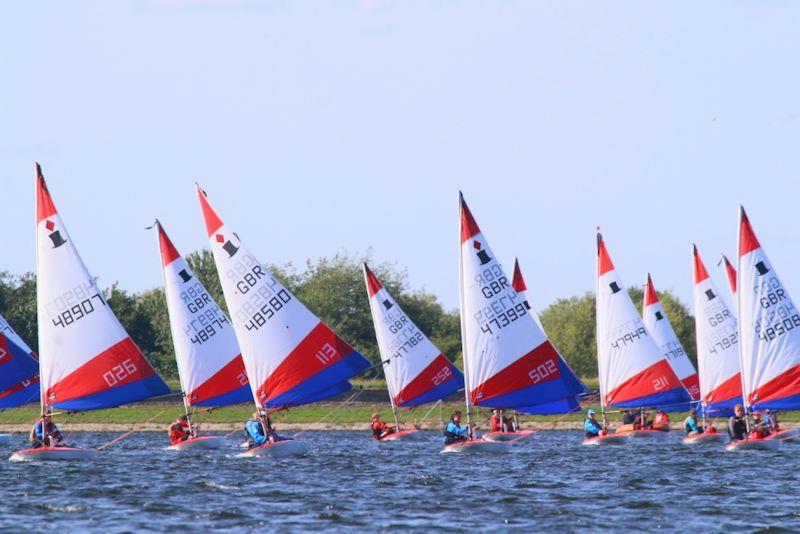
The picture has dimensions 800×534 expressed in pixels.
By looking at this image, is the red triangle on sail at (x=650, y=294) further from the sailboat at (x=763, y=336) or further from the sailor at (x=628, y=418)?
the sailboat at (x=763, y=336)

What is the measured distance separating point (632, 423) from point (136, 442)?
22313 millimetres

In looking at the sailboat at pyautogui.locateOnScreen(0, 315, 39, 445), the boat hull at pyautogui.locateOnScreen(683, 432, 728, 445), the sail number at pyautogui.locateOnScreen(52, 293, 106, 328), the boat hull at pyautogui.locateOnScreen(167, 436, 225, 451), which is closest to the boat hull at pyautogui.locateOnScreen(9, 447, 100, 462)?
the sail number at pyautogui.locateOnScreen(52, 293, 106, 328)

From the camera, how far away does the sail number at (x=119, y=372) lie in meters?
45.2

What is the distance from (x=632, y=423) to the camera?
206 feet

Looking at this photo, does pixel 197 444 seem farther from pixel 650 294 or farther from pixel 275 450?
pixel 650 294

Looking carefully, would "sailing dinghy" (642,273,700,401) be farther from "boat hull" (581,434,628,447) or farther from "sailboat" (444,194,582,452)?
"sailboat" (444,194,582,452)

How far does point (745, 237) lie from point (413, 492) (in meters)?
17.3

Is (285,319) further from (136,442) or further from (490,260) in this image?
(136,442)

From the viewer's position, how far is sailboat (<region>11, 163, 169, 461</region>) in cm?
4494

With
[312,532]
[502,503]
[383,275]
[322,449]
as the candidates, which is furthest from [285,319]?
[383,275]

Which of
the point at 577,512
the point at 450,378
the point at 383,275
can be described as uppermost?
the point at 383,275

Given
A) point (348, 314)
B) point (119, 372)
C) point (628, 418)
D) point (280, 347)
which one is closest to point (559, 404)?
point (628, 418)

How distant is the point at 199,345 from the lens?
2078 inches

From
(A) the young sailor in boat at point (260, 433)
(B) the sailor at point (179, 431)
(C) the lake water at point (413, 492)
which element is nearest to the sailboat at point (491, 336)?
(C) the lake water at point (413, 492)
